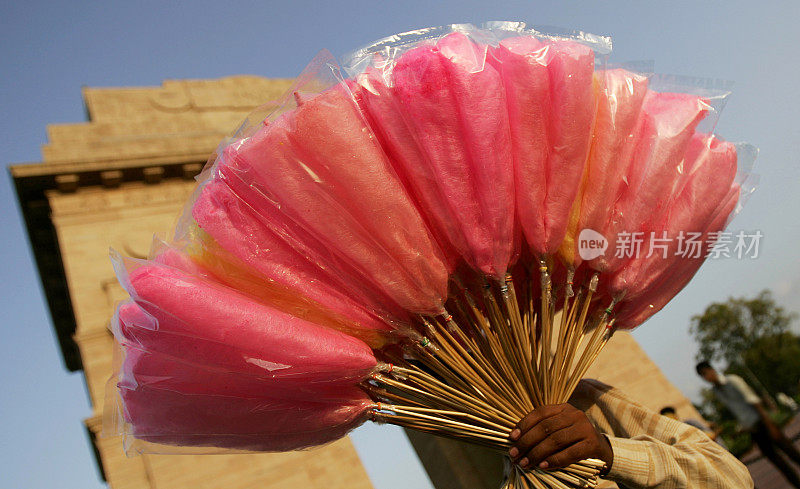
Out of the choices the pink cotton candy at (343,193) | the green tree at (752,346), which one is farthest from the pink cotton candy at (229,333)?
the green tree at (752,346)

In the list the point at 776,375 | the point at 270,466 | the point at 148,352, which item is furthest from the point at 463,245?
the point at 776,375

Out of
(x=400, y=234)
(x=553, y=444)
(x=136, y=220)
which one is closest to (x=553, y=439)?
(x=553, y=444)

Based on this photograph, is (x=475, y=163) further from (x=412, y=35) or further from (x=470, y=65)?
(x=412, y=35)

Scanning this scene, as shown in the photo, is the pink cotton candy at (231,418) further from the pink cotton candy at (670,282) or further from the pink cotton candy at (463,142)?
the pink cotton candy at (670,282)

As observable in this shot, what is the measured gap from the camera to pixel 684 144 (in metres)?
2.49

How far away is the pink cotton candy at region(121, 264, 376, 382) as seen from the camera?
82.1 inches

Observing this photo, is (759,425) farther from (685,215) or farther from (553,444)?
(553,444)

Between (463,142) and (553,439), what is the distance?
1.09 m

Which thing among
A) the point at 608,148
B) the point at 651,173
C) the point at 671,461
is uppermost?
the point at 608,148

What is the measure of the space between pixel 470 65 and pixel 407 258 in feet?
2.31

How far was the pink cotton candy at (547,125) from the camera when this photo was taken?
2287 millimetres

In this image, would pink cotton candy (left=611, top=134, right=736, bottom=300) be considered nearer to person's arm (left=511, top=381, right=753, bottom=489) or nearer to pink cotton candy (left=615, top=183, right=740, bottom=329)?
pink cotton candy (left=615, top=183, right=740, bottom=329)

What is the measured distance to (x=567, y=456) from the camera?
2.21 metres

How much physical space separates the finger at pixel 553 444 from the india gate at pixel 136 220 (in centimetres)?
881
